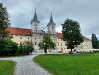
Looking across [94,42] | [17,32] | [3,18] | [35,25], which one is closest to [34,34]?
[35,25]

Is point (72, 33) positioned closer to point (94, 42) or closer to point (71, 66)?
point (71, 66)

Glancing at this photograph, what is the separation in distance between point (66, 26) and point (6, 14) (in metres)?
19.2

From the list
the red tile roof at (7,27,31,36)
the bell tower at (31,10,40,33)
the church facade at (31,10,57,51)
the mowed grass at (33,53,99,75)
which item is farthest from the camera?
the bell tower at (31,10,40,33)

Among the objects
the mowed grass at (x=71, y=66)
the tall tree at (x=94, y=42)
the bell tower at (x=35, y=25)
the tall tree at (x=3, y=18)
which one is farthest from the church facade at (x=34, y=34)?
the mowed grass at (x=71, y=66)

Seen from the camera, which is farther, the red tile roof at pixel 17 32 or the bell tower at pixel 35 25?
the bell tower at pixel 35 25

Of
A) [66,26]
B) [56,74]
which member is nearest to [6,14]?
[66,26]

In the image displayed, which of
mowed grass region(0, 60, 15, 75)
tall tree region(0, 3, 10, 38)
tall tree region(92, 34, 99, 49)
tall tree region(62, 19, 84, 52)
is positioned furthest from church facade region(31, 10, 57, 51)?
mowed grass region(0, 60, 15, 75)

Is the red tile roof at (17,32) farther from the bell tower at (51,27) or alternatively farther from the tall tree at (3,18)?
the tall tree at (3,18)

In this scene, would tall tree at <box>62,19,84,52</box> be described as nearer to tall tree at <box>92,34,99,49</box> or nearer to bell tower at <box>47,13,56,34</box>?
bell tower at <box>47,13,56,34</box>

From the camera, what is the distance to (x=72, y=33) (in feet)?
96.5

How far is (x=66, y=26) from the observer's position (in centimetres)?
3061

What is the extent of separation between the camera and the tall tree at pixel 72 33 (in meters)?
29.0

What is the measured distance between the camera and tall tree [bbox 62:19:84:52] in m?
29.0

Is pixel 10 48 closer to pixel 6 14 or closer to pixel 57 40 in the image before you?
pixel 6 14
